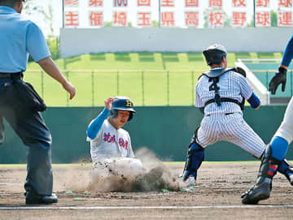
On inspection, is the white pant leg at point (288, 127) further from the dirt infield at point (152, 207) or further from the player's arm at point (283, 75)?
the dirt infield at point (152, 207)

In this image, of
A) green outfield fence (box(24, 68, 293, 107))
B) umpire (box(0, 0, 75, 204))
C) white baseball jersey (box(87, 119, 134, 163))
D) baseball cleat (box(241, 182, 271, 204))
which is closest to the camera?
baseball cleat (box(241, 182, 271, 204))

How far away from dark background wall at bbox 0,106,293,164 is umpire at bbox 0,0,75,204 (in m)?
14.6

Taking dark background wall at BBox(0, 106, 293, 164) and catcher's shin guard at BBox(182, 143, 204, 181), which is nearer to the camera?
catcher's shin guard at BBox(182, 143, 204, 181)

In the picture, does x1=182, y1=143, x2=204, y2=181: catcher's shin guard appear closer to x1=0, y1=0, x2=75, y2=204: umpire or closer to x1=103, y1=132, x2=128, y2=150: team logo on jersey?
x1=103, y1=132, x2=128, y2=150: team logo on jersey

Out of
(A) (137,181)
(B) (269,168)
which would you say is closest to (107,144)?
(A) (137,181)

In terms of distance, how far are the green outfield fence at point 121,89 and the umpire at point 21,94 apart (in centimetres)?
2826

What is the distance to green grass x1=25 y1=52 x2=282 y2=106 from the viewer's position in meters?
35.7

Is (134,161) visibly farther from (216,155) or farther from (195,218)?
(216,155)

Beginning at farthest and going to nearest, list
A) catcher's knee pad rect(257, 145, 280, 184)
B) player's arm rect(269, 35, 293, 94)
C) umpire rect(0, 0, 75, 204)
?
1. umpire rect(0, 0, 75, 204)
2. player's arm rect(269, 35, 293, 94)
3. catcher's knee pad rect(257, 145, 280, 184)

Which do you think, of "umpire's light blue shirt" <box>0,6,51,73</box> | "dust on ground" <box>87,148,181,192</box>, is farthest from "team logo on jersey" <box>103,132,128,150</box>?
"umpire's light blue shirt" <box>0,6,51,73</box>

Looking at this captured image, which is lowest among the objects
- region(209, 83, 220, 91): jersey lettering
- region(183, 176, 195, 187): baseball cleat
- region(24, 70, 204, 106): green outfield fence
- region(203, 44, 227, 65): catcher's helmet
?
region(24, 70, 204, 106): green outfield fence

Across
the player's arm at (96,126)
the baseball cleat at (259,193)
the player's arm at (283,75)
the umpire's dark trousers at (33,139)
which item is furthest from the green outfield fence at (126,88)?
the baseball cleat at (259,193)

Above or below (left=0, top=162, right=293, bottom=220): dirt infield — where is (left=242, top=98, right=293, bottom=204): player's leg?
above

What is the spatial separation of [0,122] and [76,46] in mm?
48201
